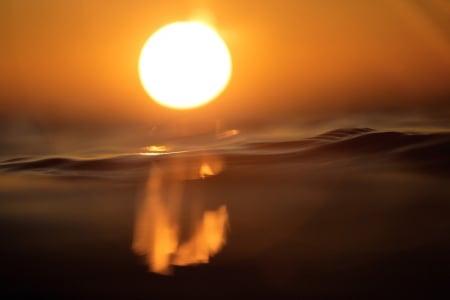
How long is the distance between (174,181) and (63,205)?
0.45 meters

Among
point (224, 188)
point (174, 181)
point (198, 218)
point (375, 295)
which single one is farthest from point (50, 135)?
point (375, 295)

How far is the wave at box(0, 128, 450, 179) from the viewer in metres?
2.26

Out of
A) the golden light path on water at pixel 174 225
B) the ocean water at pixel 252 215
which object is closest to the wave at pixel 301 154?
the ocean water at pixel 252 215

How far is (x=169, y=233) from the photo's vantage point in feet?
5.00

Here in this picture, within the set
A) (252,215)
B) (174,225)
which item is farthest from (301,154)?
(174,225)

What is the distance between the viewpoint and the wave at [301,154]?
2256mm

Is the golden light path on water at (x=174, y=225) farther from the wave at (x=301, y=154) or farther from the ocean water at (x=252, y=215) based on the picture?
the wave at (x=301, y=154)

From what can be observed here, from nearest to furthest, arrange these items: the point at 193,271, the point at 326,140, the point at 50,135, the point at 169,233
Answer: the point at 193,271
the point at 169,233
the point at 326,140
the point at 50,135

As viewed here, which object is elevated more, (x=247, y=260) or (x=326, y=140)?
(x=326, y=140)

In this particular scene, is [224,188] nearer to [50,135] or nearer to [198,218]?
[198,218]

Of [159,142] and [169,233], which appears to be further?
[159,142]

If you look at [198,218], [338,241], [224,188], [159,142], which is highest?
[159,142]

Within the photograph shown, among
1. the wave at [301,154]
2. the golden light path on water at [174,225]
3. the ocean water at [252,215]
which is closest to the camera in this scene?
the ocean water at [252,215]

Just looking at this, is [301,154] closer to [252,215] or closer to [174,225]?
[252,215]
